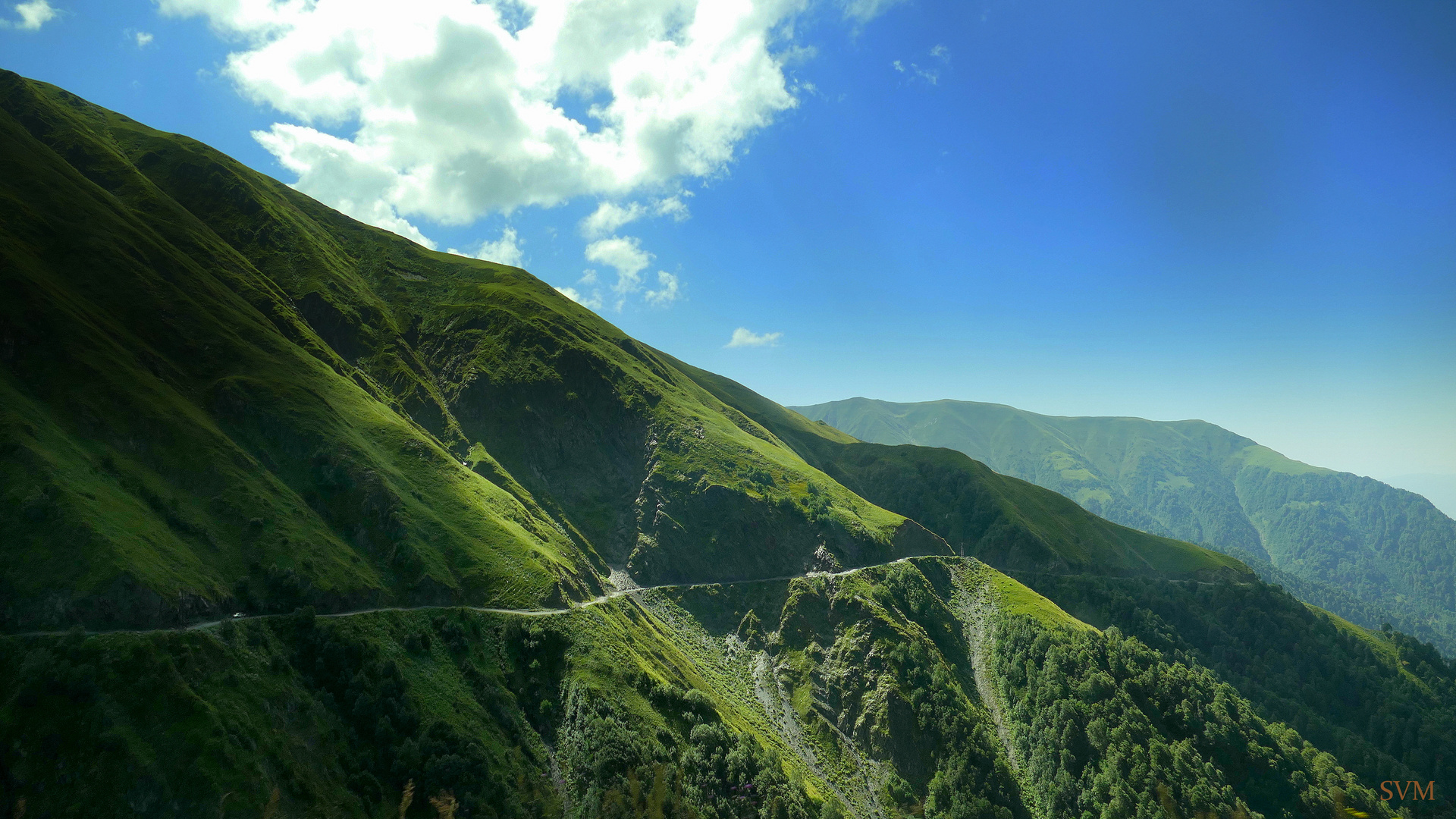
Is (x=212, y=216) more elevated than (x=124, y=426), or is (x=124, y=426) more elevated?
(x=212, y=216)

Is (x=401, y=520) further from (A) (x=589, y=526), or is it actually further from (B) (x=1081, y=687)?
(B) (x=1081, y=687)

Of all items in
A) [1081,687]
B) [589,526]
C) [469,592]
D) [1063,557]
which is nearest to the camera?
[469,592]

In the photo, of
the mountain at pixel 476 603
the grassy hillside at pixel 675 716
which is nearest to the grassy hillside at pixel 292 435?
the mountain at pixel 476 603

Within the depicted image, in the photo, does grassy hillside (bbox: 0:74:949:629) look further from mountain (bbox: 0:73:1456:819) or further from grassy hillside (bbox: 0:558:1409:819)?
grassy hillside (bbox: 0:558:1409:819)

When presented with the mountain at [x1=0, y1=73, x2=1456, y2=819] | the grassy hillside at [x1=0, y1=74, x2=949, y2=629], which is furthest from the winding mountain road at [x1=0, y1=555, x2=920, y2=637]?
the grassy hillside at [x1=0, y1=74, x2=949, y2=629]

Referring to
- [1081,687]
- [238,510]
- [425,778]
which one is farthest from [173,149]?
[1081,687]

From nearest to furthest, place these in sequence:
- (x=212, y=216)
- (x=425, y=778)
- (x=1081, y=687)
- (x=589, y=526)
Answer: (x=425, y=778), (x=1081, y=687), (x=589, y=526), (x=212, y=216)
